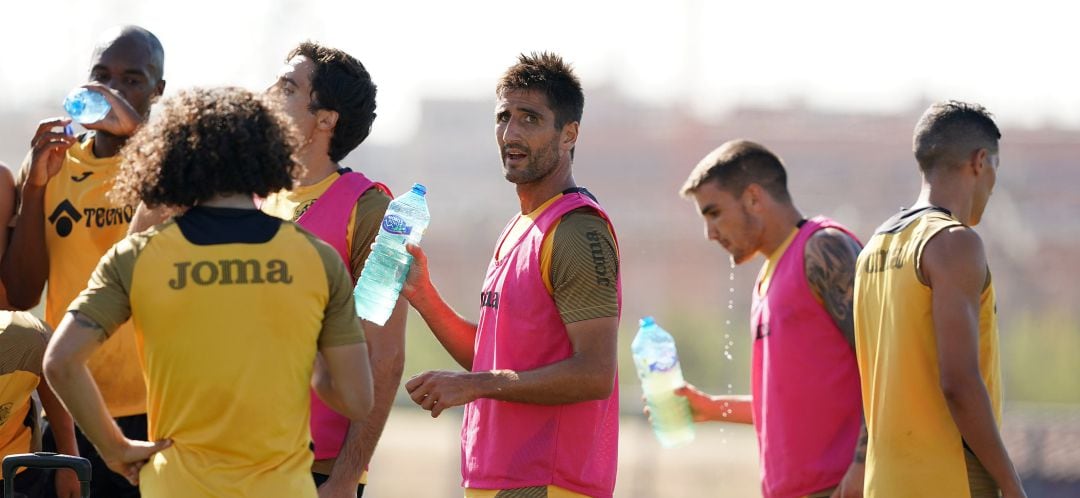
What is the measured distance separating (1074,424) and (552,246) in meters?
22.9

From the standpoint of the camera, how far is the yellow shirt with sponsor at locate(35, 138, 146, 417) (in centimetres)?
529

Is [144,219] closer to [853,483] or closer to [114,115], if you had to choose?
[114,115]

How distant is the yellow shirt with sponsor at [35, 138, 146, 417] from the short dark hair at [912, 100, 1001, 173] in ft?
9.80

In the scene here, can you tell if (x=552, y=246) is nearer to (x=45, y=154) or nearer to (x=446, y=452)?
(x=45, y=154)

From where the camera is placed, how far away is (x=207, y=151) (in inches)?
150

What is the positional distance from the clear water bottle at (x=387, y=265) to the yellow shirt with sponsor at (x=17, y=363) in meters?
1.10

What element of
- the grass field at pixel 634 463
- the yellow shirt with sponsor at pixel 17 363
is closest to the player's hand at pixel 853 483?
the yellow shirt with sponsor at pixel 17 363

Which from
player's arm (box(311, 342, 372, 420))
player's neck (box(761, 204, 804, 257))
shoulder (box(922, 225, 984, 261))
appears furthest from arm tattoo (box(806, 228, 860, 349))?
player's arm (box(311, 342, 372, 420))

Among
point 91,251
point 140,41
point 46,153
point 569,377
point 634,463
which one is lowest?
point 634,463

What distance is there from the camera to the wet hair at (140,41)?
552cm

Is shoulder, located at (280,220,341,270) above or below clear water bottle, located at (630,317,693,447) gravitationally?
above

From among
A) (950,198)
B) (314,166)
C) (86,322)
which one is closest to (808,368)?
(950,198)

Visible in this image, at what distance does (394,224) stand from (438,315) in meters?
0.81

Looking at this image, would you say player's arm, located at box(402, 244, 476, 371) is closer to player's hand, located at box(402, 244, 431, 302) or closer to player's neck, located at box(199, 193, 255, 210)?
player's hand, located at box(402, 244, 431, 302)
